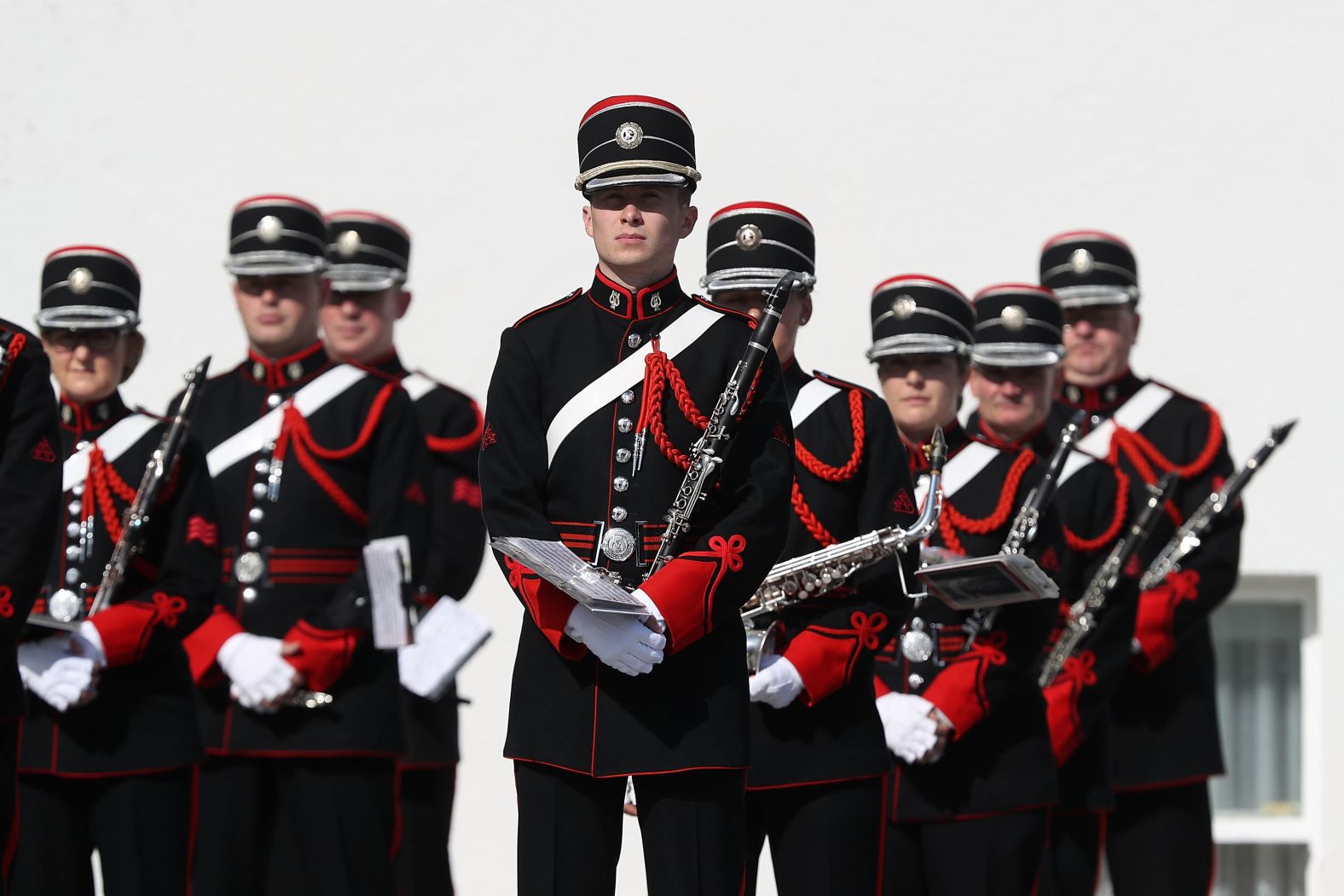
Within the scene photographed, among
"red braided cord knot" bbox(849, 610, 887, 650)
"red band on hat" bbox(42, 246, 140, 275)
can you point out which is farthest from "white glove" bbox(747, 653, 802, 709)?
"red band on hat" bbox(42, 246, 140, 275)

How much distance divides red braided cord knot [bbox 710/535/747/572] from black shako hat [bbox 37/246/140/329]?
8.60 ft

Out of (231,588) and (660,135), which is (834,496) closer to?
(660,135)

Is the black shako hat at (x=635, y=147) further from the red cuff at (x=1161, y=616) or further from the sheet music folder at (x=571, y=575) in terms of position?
the red cuff at (x=1161, y=616)

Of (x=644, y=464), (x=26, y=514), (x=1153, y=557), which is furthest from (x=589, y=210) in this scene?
(x=1153, y=557)

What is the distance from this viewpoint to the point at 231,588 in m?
6.96

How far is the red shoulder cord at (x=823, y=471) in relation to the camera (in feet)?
18.4

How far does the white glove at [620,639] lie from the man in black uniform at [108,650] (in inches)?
82.4

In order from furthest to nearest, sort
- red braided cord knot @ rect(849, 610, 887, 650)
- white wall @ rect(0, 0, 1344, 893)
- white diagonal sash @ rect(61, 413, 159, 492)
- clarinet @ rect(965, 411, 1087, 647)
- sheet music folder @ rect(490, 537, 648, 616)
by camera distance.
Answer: white wall @ rect(0, 0, 1344, 893) → white diagonal sash @ rect(61, 413, 159, 492) → clarinet @ rect(965, 411, 1087, 647) → red braided cord knot @ rect(849, 610, 887, 650) → sheet music folder @ rect(490, 537, 648, 616)

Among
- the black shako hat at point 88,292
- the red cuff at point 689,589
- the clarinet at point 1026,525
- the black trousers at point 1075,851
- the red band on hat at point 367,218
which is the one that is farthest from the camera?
the red band on hat at point 367,218

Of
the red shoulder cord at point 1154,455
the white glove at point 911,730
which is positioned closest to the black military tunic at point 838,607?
the white glove at point 911,730

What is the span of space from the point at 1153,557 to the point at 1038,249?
2.08m

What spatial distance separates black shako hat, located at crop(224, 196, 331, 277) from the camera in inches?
285

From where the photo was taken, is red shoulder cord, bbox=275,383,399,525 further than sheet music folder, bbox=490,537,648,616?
Yes

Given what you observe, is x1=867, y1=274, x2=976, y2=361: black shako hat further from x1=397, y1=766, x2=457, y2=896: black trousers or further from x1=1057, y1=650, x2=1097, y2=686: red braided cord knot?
x1=397, y1=766, x2=457, y2=896: black trousers
